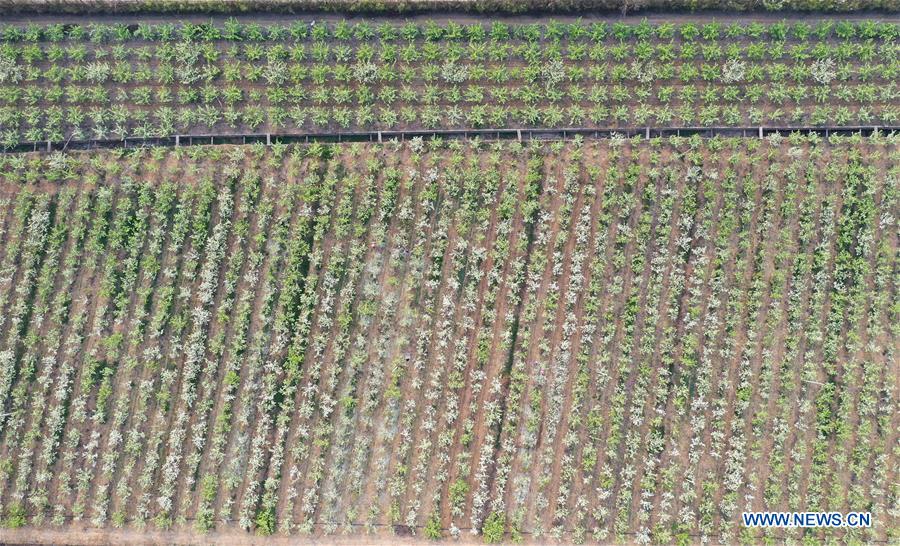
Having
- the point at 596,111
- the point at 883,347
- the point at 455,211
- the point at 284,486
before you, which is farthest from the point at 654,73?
the point at 284,486

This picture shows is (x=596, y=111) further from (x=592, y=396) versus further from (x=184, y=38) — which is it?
(x=184, y=38)

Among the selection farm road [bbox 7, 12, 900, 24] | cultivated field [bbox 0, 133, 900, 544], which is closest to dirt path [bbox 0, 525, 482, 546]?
cultivated field [bbox 0, 133, 900, 544]

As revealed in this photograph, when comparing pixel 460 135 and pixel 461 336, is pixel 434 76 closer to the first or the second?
pixel 460 135

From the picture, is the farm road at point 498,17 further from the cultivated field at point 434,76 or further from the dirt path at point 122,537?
the dirt path at point 122,537

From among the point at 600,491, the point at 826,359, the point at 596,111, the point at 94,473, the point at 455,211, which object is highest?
the point at 596,111

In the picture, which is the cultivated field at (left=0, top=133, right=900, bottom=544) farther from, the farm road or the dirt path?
the farm road

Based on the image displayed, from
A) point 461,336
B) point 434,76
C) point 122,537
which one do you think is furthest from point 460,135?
point 122,537

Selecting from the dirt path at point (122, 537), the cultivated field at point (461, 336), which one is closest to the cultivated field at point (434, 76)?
the cultivated field at point (461, 336)
